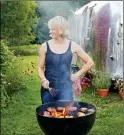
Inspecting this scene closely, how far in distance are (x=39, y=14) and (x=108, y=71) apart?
1914 mm

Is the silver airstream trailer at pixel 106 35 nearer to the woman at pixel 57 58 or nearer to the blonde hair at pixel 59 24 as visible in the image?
the woman at pixel 57 58

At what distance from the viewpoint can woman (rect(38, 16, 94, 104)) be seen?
384 centimetres

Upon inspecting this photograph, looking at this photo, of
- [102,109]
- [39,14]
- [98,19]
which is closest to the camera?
[39,14]

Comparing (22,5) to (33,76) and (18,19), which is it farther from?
(33,76)


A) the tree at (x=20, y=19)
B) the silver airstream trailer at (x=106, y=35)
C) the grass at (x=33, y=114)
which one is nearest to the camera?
the grass at (x=33, y=114)

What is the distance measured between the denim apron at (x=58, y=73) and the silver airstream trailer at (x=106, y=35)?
2541mm

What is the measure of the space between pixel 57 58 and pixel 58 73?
17 cm

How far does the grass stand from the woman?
3.73 ft

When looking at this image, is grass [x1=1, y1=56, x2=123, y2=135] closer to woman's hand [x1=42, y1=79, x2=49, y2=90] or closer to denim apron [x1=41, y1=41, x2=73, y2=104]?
denim apron [x1=41, y1=41, x2=73, y2=104]

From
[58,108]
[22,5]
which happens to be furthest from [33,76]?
[58,108]

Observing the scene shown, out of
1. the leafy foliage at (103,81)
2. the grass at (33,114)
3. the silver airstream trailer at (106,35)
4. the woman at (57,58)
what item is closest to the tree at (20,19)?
the grass at (33,114)

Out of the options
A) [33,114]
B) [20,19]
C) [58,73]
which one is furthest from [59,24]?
[33,114]

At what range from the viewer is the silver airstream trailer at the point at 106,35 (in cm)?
648

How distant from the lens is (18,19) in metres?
5.12
